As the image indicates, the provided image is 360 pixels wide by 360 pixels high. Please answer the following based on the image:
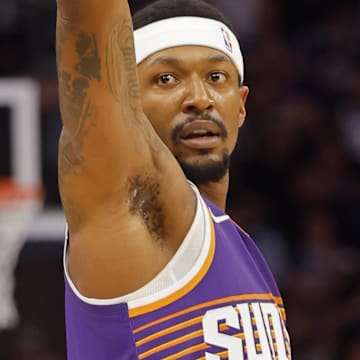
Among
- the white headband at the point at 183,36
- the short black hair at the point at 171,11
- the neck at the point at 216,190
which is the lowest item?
the neck at the point at 216,190

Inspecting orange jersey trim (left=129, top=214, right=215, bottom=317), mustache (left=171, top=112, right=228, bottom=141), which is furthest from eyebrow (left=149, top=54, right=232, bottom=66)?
orange jersey trim (left=129, top=214, right=215, bottom=317)

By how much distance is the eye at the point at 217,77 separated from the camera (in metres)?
3.15

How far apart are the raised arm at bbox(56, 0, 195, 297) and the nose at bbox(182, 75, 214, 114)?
1.29ft

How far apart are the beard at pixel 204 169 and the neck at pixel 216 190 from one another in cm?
4

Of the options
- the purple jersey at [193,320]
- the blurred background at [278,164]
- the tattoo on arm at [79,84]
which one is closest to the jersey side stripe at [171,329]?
the purple jersey at [193,320]

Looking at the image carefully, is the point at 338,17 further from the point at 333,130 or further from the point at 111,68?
the point at 111,68

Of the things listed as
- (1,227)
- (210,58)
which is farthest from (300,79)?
(210,58)

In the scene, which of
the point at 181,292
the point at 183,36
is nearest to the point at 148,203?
the point at 181,292

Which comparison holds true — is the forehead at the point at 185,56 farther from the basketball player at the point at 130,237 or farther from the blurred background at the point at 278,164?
the blurred background at the point at 278,164

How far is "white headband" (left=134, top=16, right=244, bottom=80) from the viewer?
3166mm

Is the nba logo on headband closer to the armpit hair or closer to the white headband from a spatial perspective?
the white headband

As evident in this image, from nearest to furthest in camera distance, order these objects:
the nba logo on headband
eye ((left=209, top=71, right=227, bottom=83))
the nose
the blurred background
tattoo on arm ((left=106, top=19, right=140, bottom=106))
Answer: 1. tattoo on arm ((left=106, top=19, right=140, bottom=106))
2. the nose
3. eye ((left=209, top=71, right=227, bottom=83))
4. the nba logo on headband
5. the blurred background

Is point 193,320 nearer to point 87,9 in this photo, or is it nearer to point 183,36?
point 87,9

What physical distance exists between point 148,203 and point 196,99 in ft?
1.66
